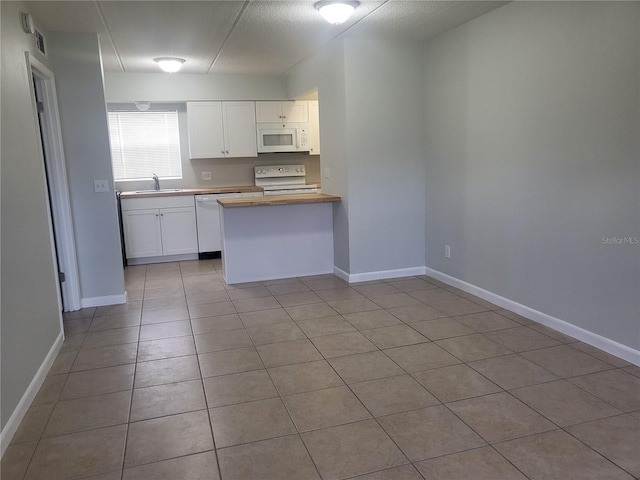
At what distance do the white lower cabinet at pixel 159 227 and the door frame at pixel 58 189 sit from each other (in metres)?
1.80

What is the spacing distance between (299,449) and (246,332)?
1.50m

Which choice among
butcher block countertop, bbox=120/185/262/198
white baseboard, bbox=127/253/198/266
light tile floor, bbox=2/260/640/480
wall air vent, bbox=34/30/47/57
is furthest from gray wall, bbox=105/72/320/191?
light tile floor, bbox=2/260/640/480

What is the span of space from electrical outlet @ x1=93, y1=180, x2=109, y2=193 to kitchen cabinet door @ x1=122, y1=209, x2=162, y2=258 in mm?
1778

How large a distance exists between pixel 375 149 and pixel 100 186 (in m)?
2.50

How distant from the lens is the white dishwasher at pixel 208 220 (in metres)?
6.07

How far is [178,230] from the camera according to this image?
19.7ft

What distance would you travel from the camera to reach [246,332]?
3494mm

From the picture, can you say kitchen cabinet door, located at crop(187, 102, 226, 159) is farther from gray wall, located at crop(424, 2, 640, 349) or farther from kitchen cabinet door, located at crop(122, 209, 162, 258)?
gray wall, located at crop(424, 2, 640, 349)

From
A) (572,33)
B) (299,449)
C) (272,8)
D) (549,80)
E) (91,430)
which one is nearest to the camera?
(299,449)

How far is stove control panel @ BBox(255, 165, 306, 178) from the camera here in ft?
21.6

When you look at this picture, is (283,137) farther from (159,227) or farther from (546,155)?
(546,155)

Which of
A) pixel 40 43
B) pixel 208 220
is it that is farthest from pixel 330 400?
pixel 208 220

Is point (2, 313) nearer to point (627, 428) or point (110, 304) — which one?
point (110, 304)

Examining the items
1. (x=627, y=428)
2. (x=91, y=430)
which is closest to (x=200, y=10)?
(x=91, y=430)
